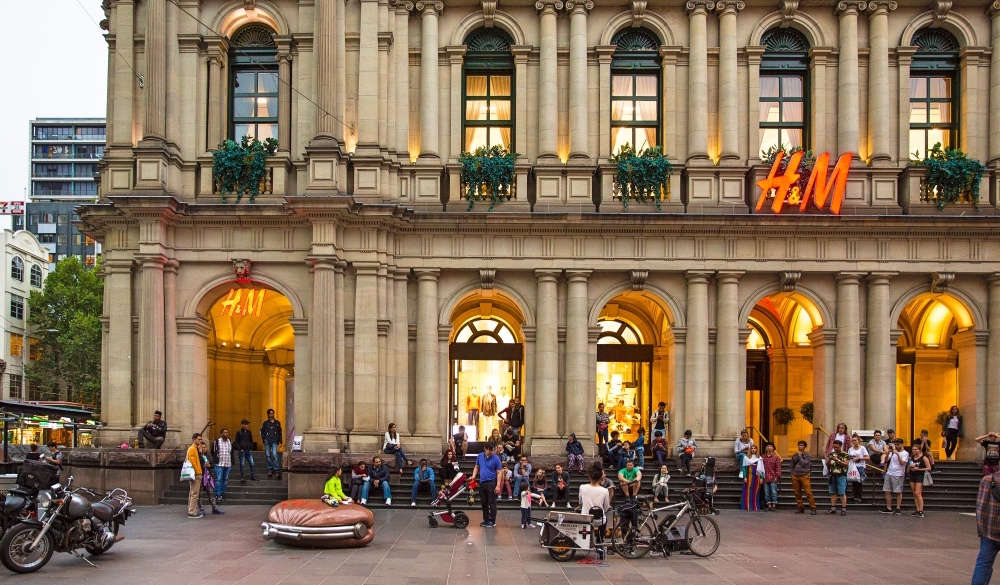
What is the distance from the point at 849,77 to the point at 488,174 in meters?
11.3

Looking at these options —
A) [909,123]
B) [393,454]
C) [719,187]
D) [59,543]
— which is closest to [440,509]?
[393,454]

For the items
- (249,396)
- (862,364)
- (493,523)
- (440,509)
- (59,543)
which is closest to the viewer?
(59,543)

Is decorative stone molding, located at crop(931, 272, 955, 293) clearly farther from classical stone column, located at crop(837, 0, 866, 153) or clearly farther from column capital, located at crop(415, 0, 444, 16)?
column capital, located at crop(415, 0, 444, 16)

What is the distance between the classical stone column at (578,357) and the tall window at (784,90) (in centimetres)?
745

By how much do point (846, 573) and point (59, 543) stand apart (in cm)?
1265

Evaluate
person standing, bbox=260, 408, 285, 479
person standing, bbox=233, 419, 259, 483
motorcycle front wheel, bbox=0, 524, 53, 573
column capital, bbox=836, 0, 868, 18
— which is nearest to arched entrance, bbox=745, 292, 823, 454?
column capital, bbox=836, 0, 868, 18

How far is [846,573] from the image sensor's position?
50.6ft

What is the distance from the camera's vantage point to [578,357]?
93.0 ft

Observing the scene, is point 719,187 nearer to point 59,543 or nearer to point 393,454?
point 393,454

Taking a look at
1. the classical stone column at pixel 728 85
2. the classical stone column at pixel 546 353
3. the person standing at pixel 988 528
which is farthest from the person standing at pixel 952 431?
the person standing at pixel 988 528

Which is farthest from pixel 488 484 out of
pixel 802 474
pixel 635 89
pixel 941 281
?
pixel 941 281

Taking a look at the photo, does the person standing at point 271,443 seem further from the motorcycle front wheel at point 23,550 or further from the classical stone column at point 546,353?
the motorcycle front wheel at point 23,550

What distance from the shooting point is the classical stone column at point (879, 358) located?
28.1 meters

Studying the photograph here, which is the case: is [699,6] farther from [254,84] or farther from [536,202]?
[254,84]
